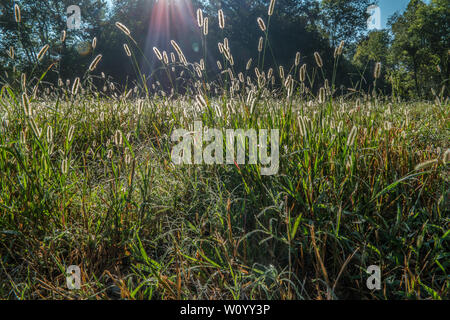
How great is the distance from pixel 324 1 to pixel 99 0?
2440 centimetres

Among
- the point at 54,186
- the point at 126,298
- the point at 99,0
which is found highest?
the point at 99,0

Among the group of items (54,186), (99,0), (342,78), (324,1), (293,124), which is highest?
(324,1)

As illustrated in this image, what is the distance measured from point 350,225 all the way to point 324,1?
36478 mm

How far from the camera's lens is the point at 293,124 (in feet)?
5.69

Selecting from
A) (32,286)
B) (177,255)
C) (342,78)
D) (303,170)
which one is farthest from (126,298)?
(342,78)

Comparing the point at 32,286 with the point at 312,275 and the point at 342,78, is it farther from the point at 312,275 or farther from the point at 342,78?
the point at 342,78

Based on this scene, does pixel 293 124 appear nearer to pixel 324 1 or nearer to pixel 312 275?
pixel 312 275

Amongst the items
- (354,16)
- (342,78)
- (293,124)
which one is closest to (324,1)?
(354,16)

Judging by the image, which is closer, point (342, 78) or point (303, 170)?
point (303, 170)
